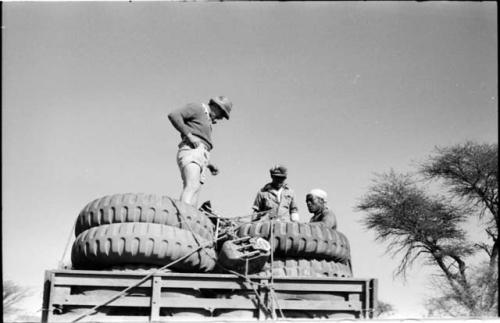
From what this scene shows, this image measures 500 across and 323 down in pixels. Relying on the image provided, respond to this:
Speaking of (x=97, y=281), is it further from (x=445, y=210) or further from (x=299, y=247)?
(x=445, y=210)

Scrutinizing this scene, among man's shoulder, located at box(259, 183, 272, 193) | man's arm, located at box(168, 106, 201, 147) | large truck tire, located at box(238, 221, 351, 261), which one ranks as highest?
man's arm, located at box(168, 106, 201, 147)

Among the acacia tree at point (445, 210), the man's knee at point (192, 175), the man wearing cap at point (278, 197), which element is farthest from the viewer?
the acacia tree at point (445, 210)

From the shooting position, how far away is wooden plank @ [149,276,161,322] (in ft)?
19.3

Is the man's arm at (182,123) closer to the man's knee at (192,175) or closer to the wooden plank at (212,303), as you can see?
the man's knee at (192,175)

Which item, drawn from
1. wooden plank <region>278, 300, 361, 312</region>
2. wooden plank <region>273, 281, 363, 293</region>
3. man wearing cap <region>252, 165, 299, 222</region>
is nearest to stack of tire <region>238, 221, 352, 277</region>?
wooden plank <region>273, 281, 363, 293</region>

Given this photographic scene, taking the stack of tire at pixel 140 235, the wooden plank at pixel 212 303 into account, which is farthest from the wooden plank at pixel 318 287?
the stack of tire at pixel 140 235

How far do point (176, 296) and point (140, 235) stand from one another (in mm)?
680

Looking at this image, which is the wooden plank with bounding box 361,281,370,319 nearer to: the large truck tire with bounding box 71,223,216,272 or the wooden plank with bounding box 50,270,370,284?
the wooden plank with bounding box 50,270,370,284

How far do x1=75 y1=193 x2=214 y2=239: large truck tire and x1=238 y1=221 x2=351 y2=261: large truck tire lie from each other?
647 mm

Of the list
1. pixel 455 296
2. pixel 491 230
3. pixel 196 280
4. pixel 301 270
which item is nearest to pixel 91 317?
pixel 196 280

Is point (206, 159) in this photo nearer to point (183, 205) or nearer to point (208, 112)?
point (208, 112)

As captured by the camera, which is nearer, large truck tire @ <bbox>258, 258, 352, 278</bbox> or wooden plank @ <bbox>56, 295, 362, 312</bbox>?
wooden plank @ <bbox>56, 295, 362, 312</bbox>

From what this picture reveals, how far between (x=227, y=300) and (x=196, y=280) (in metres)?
0.35

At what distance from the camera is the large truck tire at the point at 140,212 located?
645 cm
